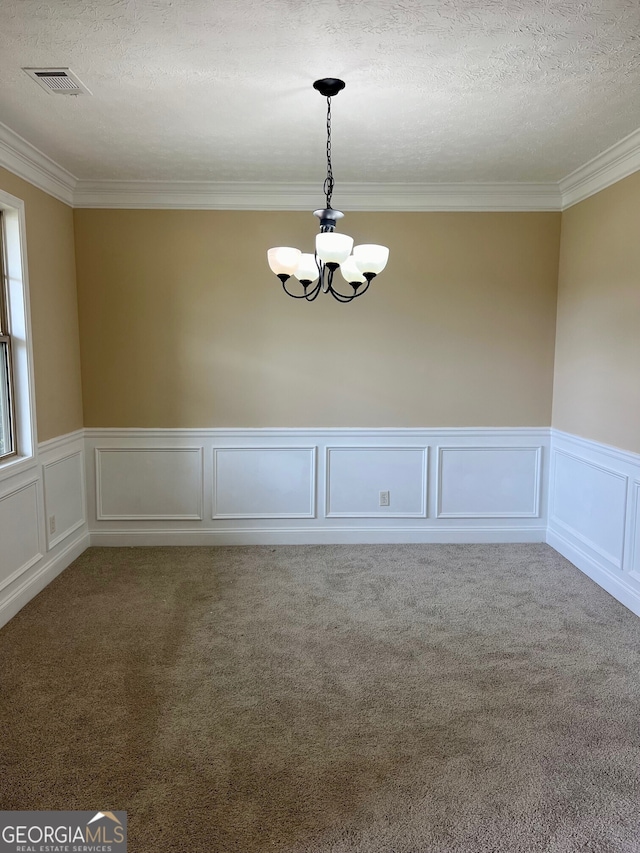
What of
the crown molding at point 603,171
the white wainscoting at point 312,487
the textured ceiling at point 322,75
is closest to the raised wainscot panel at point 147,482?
the white wainscoting at point 312,487

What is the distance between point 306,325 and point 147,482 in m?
1.74

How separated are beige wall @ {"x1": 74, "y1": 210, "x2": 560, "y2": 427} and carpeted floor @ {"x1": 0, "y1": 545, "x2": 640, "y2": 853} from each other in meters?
1.29

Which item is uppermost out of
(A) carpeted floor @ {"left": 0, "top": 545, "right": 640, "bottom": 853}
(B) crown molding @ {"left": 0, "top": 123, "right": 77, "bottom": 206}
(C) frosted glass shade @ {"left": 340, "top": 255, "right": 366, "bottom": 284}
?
(B) crown molding @ {"left": 0, "top": 123, "right": 77, "bottom": 206}

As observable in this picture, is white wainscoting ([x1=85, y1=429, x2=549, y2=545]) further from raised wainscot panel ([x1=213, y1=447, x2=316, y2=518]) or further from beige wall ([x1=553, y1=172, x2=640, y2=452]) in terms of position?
beige wall ([x1=553, y1=172, x2=640, y2=452])

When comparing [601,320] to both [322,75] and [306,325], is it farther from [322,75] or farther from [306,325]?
[322,75]

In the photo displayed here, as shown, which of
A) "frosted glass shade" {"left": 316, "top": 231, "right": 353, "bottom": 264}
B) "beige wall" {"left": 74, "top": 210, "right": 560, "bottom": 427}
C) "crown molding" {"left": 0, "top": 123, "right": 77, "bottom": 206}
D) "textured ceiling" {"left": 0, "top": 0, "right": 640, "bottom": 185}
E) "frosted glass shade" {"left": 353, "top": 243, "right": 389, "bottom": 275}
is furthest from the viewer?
"beige wall" {"left": 74, "top": 210, "right": 560, "bottom": 427}

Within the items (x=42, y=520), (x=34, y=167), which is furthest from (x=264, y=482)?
(x=34, y=167)

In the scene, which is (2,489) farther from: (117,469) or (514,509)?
(514,509)

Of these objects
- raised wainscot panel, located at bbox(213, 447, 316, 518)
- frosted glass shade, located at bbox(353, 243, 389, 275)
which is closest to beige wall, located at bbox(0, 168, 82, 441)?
raised wainscot panel, located at bbox(213, 447, 316, 518)

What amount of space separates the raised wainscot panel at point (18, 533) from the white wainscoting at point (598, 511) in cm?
365

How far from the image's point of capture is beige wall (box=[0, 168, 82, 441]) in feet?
11.3

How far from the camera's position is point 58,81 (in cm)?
243

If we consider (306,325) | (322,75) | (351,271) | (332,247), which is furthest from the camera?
(306,325)

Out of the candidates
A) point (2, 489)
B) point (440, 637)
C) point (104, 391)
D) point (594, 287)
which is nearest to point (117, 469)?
point (104, 391)
